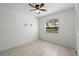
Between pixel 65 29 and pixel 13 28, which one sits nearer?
pixel 13 28

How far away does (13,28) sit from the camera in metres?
4.25

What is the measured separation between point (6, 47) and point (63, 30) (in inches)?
141

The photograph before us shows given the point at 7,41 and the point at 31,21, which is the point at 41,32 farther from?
the point at 7,41

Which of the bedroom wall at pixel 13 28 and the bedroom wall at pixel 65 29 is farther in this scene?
the bedroom wall at pixel 65 29

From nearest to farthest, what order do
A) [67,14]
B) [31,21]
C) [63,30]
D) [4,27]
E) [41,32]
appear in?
[4,27] < [67,14] < [63,30] < [31,21] < [41,32]

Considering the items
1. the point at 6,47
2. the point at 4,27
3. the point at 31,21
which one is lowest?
the point at 6,47

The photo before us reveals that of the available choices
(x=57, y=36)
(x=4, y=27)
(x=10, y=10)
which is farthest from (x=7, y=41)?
(x=57, y=36)

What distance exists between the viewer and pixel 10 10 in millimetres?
4059

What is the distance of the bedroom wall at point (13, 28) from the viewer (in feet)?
12.1

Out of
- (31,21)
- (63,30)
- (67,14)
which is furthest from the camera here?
(31,21)

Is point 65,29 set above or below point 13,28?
below

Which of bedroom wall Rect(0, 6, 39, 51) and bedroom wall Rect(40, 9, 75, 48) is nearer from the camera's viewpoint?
bedroom wall Rect(0, 6, 39, 51)

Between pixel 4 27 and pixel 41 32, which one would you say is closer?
pixel 4 27

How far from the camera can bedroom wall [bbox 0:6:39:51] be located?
12.1 ft
